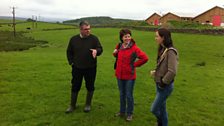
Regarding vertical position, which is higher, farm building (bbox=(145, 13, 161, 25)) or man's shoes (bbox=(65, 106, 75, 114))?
farm building (bbox=(145, 13, 161, 25))

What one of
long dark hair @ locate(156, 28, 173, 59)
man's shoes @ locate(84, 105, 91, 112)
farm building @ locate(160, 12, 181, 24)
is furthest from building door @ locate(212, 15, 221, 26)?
long dark hair @ locate(156, 28, 173, 59)

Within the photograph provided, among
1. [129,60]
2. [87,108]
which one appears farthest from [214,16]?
[129,60]

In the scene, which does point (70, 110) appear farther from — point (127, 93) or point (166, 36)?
point (166, 36)

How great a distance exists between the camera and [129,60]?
22.6 ft

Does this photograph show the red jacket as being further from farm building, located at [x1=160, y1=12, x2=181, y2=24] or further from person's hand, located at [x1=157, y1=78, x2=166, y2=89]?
farm building, located at [x1=160, y1=12, x2=181, y2=24]

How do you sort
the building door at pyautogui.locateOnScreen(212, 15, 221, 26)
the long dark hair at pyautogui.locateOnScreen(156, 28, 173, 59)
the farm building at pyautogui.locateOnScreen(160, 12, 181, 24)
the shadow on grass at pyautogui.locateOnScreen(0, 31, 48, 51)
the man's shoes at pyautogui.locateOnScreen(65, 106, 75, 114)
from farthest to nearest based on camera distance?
the farm building at pyautogui.locateOnScreen(160, 12, 181, 24) → the building door at pyautogui.locateOnScreen(212, 15, 221, 26) → the shadow on grass at pyautogui.locateOnScreen(0, 31, 48, 51) → the man's shoes at pyautogui.locateOnScreen(65, 106, 75, 114) → the long dark hair at pyautogui.locateOnScreen(156, 28, 173, 59)

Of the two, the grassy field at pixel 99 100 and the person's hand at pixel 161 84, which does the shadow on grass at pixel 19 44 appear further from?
the person's hand at pixel 161 84

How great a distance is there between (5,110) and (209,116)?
18.2 feet

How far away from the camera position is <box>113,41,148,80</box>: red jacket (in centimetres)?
686

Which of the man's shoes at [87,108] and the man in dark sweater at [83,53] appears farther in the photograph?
the man's shoes at [87,108]

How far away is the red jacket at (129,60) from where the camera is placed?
6857 mm

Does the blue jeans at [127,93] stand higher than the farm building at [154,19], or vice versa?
the farm building at [154,19]

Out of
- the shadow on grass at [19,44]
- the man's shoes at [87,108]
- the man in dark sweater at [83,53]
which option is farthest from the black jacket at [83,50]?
the shadow on grass at [19,44]

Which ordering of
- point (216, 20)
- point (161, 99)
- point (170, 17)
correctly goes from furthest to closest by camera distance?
point (170, 17), point (216, 20), point (161, 99)
